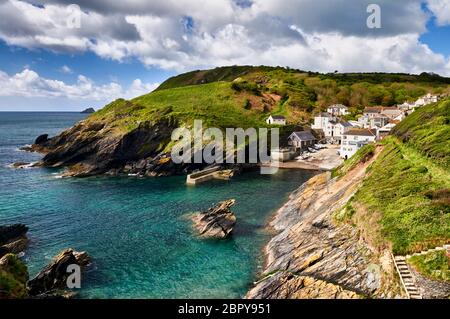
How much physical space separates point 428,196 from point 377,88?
17399cm

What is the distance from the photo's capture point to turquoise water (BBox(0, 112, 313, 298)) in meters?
38.4

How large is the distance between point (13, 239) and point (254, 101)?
129686mm

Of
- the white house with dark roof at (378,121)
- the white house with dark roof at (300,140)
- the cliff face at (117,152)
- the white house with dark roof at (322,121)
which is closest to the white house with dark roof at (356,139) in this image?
the white house with dark roof at (300,140)

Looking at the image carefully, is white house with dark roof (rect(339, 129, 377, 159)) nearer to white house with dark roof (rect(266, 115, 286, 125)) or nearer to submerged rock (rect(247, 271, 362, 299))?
white house with dark roof (rect(266, 115, 286, 125))

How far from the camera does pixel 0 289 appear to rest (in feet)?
90.0

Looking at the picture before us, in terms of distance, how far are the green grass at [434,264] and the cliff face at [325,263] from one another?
1.99 m

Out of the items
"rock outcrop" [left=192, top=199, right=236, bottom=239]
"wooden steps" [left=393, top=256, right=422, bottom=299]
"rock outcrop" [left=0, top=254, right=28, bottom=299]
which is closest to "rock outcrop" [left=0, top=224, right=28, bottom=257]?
"rock outcrop" [left=0, top=254, right=28, bottom=299]

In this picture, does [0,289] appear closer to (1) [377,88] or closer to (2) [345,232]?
(2) [345,232]

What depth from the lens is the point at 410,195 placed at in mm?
36312

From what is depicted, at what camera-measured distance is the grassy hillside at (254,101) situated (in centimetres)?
13125

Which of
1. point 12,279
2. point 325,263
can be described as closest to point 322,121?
point 325,263

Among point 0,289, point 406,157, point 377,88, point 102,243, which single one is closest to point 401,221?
point 406,157

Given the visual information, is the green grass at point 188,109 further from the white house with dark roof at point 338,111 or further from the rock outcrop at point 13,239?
the rock outcrop at point 13,239

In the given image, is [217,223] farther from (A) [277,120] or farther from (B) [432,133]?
(A) [277,120]
